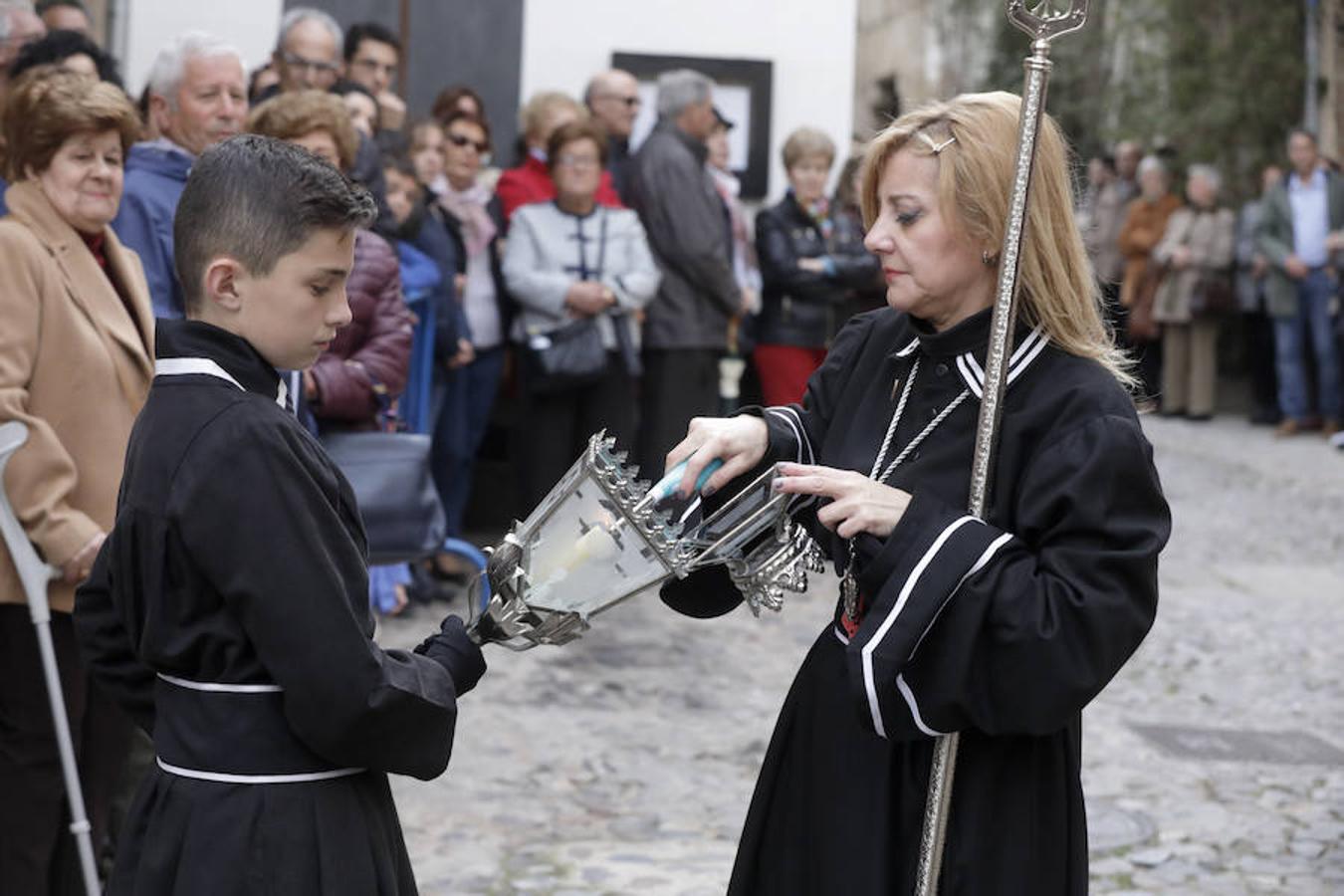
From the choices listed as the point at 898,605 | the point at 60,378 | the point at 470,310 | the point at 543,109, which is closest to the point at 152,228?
the point at 60,378

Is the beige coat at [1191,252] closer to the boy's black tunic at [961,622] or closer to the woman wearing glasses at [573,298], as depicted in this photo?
the woman wearing glasses at [573,298]

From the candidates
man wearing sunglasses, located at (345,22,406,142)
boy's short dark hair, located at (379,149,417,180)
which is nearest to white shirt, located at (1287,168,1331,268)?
man wearing sunglasses, located at (345,22,406,142)

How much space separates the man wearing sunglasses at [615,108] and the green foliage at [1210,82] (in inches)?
439

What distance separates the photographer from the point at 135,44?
9695mm

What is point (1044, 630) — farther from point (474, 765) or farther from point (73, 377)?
point (474, 765)

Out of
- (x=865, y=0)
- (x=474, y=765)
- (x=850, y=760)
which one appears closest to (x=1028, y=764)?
(x=850, y=760)

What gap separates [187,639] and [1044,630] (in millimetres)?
1159

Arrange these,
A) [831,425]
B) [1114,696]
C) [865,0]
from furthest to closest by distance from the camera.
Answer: [865,0] → [1114,696] → [831,425]

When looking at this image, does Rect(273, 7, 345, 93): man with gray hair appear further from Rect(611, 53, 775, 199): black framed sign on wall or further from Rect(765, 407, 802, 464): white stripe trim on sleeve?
Rect(765, 407, 802, 464): white stripe trim on sleeve

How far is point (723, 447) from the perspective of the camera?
10.3 feet

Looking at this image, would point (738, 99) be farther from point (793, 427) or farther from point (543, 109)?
point (793, 427)

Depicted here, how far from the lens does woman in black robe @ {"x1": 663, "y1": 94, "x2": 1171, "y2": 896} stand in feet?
9.11

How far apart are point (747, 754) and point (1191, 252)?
11826 mm

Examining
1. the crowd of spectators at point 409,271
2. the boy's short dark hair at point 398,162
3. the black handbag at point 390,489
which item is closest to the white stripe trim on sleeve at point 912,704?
the crowd of spectators at point 409,271
